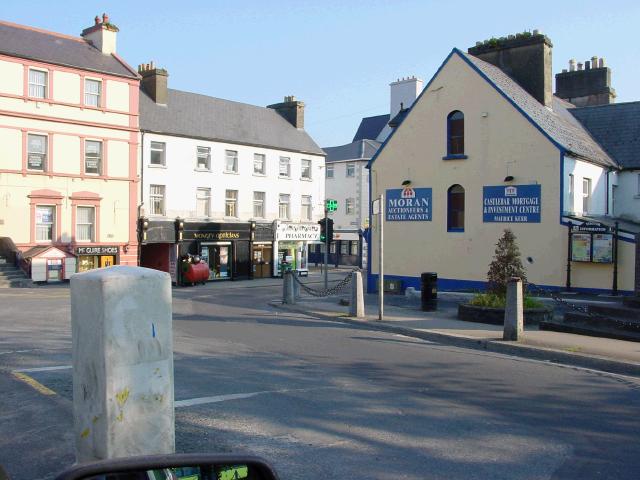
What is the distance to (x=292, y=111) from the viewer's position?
45062 mm

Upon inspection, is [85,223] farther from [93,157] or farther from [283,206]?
[283,206]

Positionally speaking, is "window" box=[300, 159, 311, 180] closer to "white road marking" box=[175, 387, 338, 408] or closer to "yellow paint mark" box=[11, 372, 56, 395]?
"yellow paint mark" box=[11, 372, 56, 395]

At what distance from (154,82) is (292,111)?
1101cm

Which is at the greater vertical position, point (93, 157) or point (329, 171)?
point (329, 171)

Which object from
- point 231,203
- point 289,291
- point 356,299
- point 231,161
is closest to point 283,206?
point 231,203

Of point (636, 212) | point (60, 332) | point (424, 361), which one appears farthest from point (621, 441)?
point (636, 212)

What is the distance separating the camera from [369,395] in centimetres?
833

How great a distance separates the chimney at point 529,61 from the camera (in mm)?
25688

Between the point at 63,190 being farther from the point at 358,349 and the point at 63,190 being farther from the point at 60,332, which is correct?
the point at 358,349

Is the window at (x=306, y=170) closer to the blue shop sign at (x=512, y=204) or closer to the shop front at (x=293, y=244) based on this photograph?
the shop front at (x=293, y=244)

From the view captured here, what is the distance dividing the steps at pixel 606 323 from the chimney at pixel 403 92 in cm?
3876

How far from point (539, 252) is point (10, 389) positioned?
18.4 m

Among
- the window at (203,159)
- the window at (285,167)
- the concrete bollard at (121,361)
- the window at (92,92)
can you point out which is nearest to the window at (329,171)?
the window at (285,167)

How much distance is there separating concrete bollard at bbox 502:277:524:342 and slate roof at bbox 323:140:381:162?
4268 centimetres
